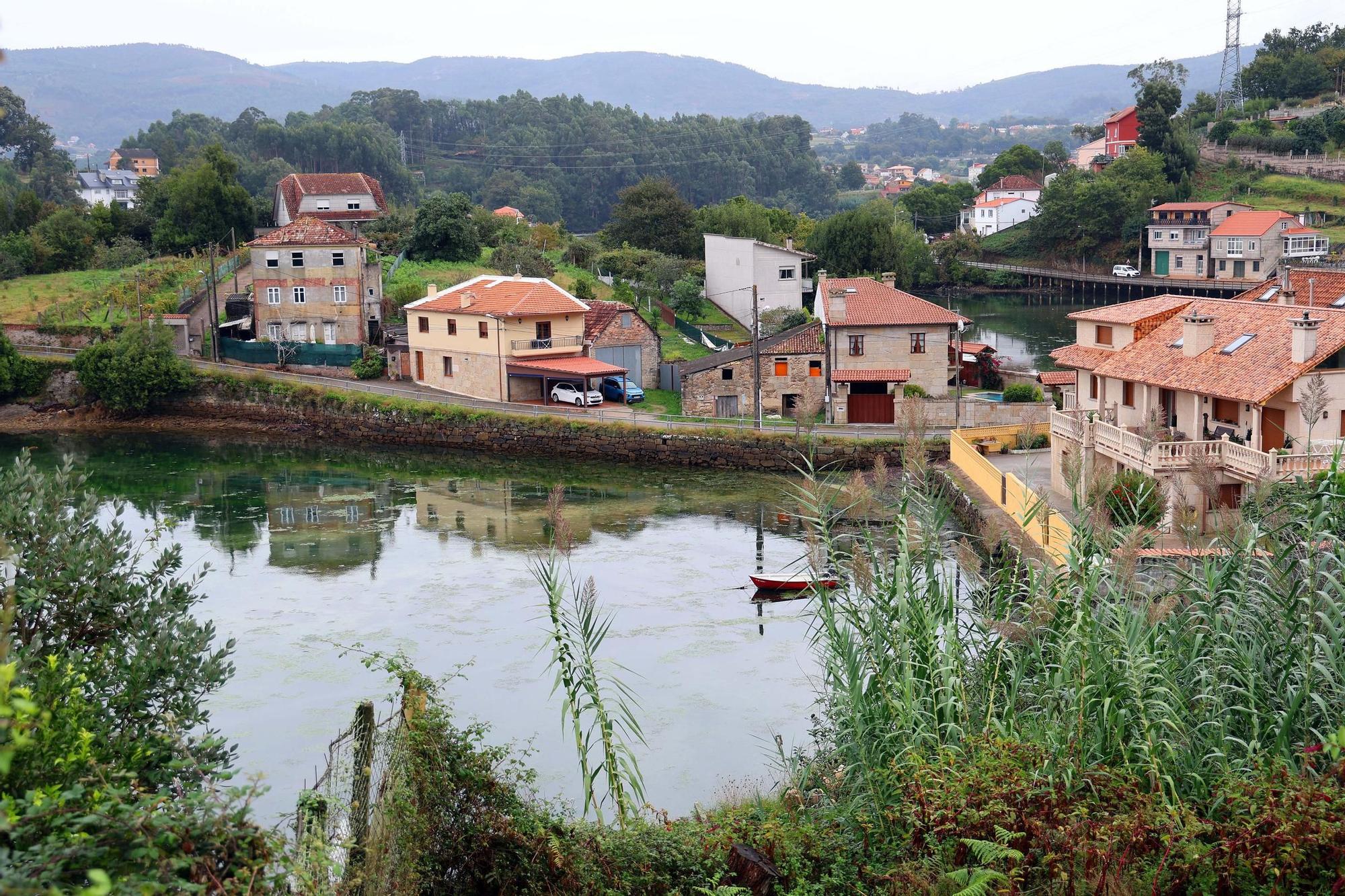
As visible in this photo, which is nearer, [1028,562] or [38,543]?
[38,543]

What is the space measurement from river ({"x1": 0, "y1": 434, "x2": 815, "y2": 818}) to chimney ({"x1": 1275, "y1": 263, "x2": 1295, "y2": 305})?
462 inches

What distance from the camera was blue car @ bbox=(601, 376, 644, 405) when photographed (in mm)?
40688

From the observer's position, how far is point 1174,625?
33.0ft

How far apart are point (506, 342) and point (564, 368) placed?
6.85 ft

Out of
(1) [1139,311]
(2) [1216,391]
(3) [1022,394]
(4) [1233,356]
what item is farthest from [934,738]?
(3) [1022,394]

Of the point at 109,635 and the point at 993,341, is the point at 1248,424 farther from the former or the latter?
the point at 993,341

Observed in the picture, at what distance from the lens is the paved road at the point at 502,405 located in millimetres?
36188

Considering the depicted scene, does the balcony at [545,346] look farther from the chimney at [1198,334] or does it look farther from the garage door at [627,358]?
the chimney at [1198,334]

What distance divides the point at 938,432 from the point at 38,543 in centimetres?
2824

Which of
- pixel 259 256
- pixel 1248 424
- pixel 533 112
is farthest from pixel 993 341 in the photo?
pixel 533 112

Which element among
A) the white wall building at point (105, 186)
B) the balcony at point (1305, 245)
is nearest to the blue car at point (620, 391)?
the balcony at point (1305, 245)

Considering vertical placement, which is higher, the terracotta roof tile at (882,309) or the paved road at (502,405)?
the terracotta roof tile at (882,309)

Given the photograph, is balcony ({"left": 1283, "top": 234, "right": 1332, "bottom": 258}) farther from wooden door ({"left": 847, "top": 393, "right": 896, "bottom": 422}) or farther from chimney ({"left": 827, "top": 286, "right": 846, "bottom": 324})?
wooden door ({"left": 847, "top": 393, "right": 896, "bottom": 422})

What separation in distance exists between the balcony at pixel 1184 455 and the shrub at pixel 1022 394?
11.3m
